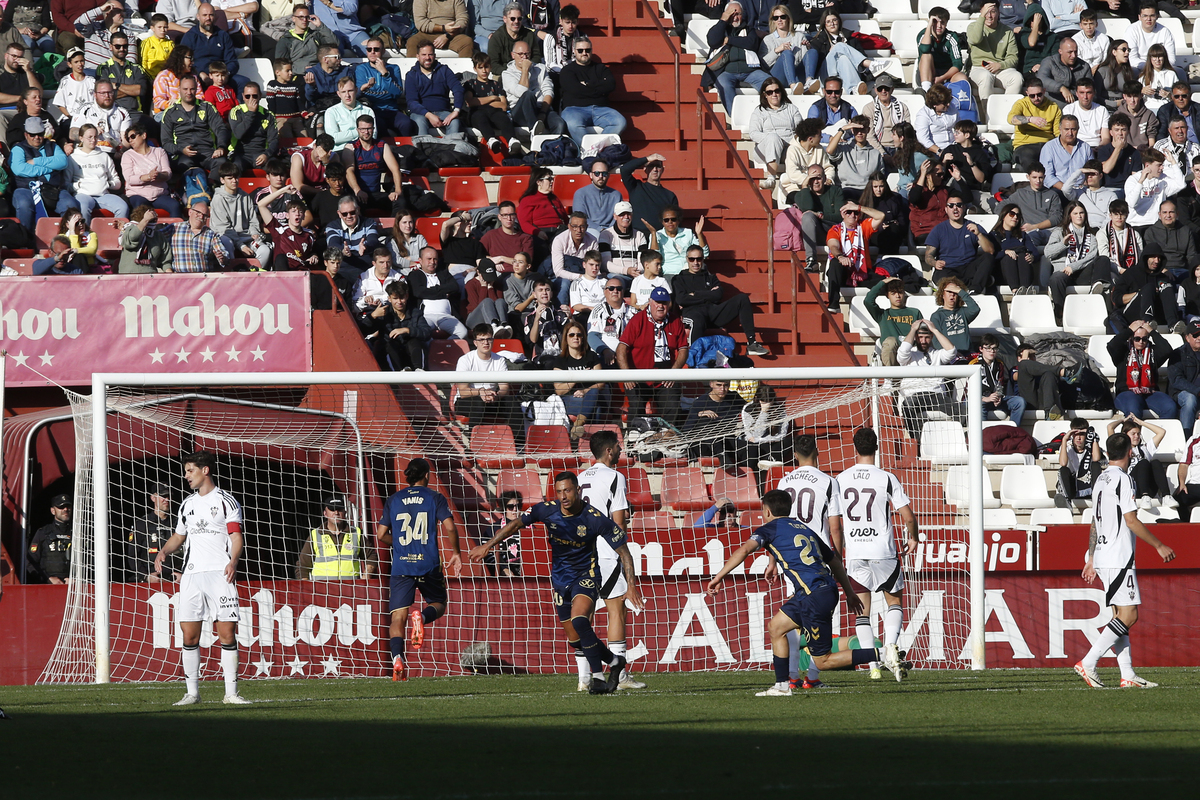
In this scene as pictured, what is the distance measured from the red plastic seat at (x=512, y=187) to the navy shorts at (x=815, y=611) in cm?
937

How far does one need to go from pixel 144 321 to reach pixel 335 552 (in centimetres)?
354

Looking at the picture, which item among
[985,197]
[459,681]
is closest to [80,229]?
[459,681]

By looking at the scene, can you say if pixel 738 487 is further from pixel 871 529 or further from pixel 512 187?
pixel 512 187

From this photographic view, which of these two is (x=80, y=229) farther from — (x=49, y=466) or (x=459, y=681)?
(x=459, y=681)

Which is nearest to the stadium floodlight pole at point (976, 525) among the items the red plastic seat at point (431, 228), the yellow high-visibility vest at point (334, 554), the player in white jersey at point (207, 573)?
the yellow high-visibility vest at point (334, 554)

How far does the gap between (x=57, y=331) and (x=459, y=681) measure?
6.22 m

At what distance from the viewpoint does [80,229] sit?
16.5 m

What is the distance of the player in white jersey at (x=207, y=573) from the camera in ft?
33.5

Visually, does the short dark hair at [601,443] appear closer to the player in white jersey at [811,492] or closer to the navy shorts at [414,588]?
the player in white jersey at [811,492]

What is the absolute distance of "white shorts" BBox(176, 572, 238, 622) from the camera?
10195 millimetres

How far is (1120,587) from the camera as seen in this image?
442 inches

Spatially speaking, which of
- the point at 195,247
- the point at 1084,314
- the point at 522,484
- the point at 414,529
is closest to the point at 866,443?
the point at 414,529

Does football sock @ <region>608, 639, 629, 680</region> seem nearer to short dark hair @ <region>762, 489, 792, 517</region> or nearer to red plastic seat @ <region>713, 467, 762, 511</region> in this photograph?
short dark hair @ <region>762, 489, 792, 517</region>

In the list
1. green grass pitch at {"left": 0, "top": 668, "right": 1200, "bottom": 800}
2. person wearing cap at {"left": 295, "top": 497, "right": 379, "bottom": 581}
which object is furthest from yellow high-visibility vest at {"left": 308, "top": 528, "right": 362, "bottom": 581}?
green grass pitch at {"left": 0, "top": 668, "right": 1200, "bottom": 800}
